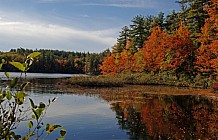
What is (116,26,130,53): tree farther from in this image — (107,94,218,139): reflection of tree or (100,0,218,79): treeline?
(107,94,218,139): reflection of tree

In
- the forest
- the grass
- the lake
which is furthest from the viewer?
the grass

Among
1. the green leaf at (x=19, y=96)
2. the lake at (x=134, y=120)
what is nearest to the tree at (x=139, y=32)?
the lake at (x=134, y=120)

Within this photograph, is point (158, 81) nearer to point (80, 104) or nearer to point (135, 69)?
point (135, 69)

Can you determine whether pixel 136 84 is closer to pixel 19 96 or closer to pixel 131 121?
pixel 131 121

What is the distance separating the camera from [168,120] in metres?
15.8

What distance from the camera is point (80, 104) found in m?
21.8

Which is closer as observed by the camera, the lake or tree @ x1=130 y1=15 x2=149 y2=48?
the lake

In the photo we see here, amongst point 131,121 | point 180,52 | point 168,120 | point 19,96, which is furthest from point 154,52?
point 19,96

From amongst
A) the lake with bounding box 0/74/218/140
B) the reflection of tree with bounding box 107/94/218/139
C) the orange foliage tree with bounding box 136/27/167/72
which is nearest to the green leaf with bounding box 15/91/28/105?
the lake with bounding box 0/74/218/140

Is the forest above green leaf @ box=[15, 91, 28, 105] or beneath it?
above

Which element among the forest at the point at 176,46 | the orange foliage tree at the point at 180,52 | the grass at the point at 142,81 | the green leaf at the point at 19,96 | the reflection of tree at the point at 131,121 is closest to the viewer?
the green leaf at the point at 19,96

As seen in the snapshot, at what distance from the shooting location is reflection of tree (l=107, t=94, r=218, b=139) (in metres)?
12.6

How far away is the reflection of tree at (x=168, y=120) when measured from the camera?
12570mm

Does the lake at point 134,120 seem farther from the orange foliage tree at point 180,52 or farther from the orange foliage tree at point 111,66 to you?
the orange foliage tree at point 111,66
